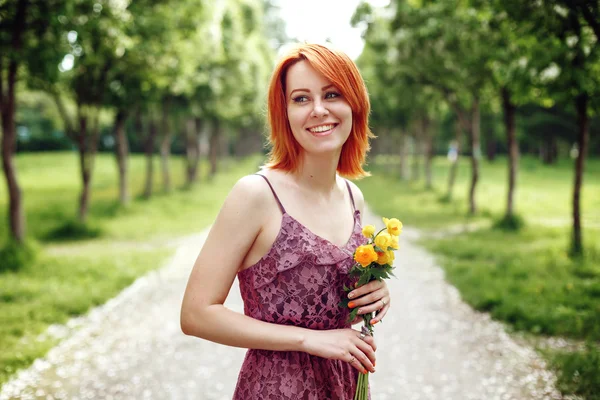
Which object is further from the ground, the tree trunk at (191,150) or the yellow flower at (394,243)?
the yellow flower at (394,243)

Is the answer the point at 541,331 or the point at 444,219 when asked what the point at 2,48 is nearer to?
the point at 541,331

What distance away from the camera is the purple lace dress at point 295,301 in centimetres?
195

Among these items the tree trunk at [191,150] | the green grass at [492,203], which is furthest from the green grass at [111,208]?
the green grass at [492,203]

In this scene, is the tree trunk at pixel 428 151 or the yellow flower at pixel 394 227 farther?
the tree trunk at pixel 428 151

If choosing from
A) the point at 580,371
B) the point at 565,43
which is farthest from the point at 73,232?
the point at 580,371

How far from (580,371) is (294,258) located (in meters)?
4.20

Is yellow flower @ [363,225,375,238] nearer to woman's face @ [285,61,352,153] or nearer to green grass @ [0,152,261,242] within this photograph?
woman's face @ [285,61,352,153]

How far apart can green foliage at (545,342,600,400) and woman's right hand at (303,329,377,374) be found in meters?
3.51

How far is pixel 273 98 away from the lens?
2.07 m

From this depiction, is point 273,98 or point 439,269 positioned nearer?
point 273,98

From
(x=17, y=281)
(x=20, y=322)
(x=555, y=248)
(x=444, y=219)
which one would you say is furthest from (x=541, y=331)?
(x=444, y=219)

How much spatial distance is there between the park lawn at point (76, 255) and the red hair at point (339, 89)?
14.2 feet

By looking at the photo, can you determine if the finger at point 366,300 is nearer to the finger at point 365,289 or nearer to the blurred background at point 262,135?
the finger at point 365,289

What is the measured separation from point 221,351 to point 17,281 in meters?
4.15
